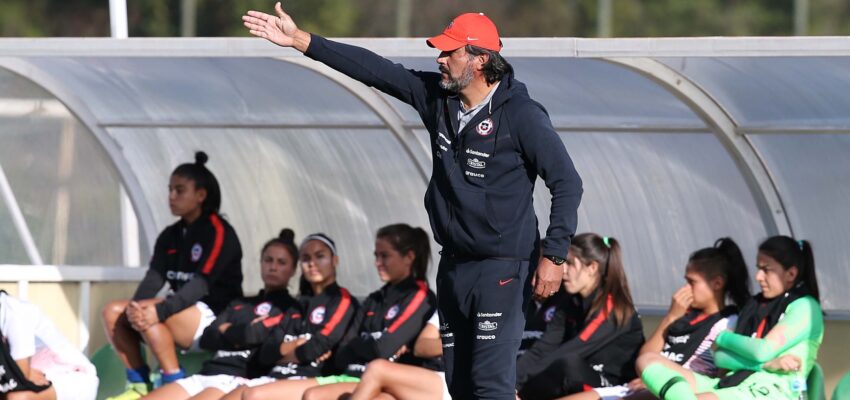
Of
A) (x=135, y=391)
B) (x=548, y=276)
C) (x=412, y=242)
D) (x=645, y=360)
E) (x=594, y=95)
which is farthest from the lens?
(x=135, y=391)

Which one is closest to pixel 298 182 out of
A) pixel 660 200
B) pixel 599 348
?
pixel 660 200

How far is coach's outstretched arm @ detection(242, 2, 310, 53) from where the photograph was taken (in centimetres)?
621

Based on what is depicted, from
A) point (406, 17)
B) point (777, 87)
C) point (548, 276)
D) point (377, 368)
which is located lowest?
point (377, 368)

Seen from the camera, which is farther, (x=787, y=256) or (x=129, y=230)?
(x=129, y=230)

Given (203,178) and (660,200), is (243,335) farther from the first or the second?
(660,200)

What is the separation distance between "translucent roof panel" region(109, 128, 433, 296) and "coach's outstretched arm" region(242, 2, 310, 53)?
390 centimetres

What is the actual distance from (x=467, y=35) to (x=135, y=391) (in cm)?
408

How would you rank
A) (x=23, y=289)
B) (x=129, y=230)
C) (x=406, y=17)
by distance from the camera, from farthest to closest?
(x=406, y=17)
(x=129, y=230)
(x=23, y=289)

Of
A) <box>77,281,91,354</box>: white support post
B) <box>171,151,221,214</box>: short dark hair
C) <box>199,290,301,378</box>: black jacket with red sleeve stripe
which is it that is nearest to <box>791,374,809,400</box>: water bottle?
<box>199,290,301,378</box>: black jacket with red sleeve stripe

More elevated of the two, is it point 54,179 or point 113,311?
point 54,179

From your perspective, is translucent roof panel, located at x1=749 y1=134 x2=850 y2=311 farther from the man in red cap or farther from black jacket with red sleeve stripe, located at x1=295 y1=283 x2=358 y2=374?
the man in red cap

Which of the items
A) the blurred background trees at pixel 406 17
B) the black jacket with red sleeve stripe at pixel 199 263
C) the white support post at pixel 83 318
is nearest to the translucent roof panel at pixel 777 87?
the black jacket with red sleeve stripe at pixel 199 263

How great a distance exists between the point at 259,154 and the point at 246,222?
52cm

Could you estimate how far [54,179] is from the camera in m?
10.8
